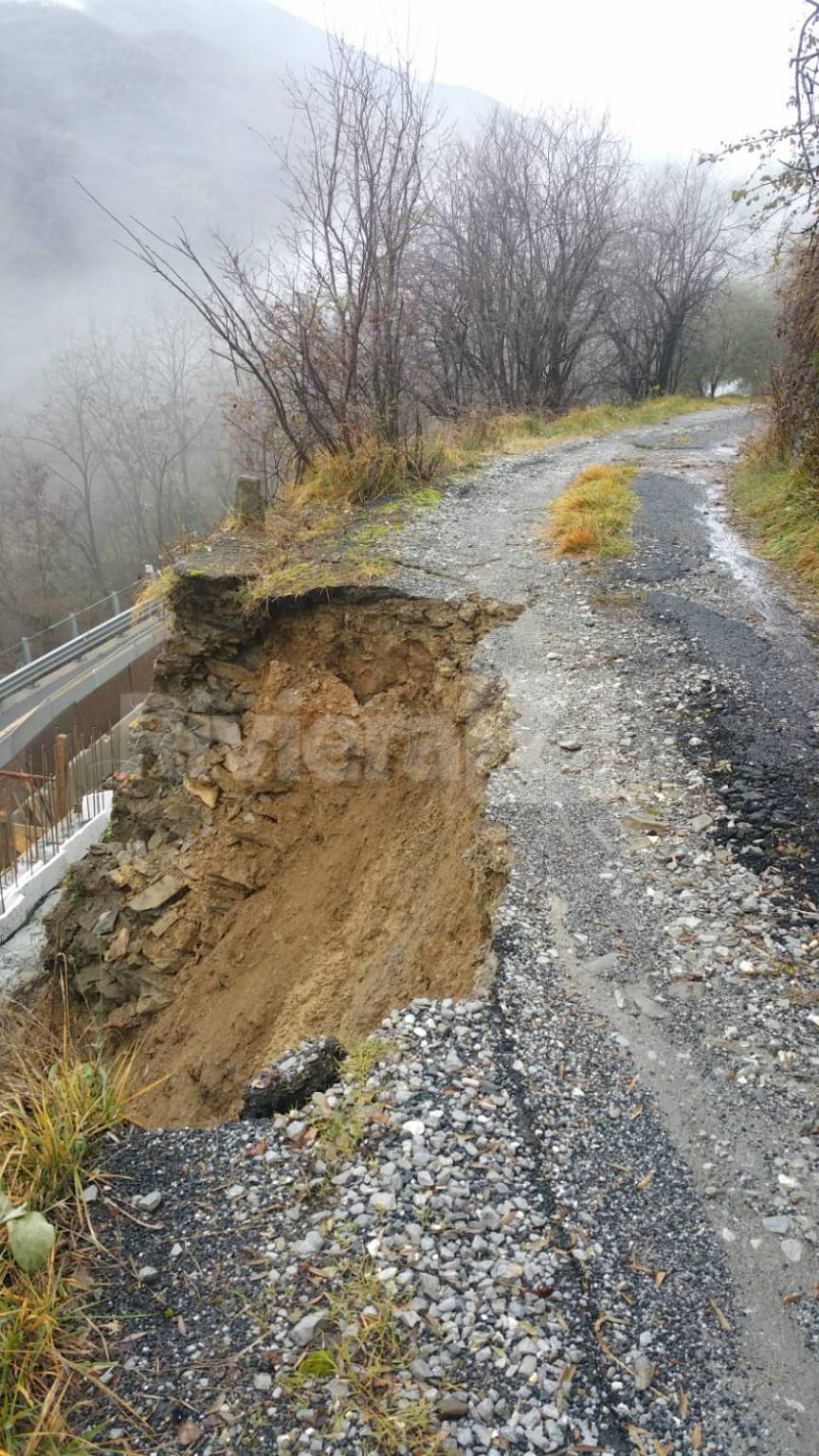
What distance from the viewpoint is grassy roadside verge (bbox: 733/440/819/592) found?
20.8 ft

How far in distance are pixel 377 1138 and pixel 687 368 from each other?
2491 centimetres

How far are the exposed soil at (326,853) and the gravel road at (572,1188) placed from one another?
0.97m

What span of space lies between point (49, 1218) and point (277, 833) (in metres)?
3.88

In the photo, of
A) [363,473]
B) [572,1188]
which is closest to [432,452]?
[363,473]

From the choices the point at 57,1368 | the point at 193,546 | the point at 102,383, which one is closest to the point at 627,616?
the point at 193,546

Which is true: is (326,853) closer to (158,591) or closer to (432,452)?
(158,591)

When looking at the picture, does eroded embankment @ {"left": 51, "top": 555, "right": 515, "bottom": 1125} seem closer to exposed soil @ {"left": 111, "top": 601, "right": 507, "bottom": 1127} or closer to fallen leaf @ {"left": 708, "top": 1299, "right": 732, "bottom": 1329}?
exposed soil @ {"left": 111, "top": 601, "right": 507, "bottom": 1127}

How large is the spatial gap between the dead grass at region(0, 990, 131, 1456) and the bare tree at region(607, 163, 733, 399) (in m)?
20.0

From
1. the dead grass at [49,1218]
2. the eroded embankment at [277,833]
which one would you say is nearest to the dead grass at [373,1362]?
the dead grass at [49,1218]

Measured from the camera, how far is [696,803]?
3803mm

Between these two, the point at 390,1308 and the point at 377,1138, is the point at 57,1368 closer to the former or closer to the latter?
the point at 390,1308

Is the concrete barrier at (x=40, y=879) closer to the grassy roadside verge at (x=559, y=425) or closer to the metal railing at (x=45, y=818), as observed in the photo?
the metal railing at (x=45, y=818)

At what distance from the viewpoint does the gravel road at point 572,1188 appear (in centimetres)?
184

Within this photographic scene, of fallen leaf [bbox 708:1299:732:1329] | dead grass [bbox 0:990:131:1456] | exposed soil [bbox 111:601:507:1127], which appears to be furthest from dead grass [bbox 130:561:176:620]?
fallen leaf [bbox 708:1299:732:1329]
